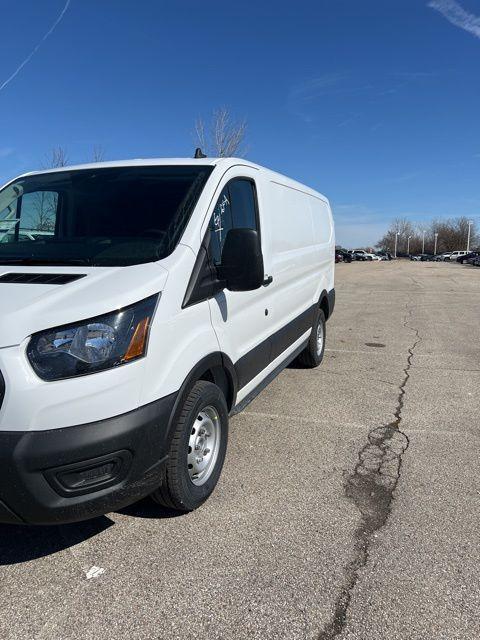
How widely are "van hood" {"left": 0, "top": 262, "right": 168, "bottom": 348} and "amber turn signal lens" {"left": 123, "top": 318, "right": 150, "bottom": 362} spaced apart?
0.43 feet

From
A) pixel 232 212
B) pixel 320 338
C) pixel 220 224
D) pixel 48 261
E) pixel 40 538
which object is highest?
pixel 232 212

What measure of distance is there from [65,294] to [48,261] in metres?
0.67

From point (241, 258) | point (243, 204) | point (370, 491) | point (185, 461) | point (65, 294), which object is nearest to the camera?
point (65, 294)

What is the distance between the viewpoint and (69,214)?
3.63 meters

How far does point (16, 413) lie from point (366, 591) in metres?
1.87

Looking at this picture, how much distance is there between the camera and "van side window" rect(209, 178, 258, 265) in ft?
10.9

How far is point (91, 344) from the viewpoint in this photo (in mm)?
2379

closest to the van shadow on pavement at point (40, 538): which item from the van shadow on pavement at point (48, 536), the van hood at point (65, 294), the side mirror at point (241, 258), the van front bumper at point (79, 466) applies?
the van shadow on pavement at point (48, 536)

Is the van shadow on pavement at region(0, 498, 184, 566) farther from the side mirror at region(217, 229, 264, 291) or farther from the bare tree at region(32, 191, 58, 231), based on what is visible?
the bare tree at region(32, 191, 58, 231)

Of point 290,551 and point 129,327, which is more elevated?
point 129,327

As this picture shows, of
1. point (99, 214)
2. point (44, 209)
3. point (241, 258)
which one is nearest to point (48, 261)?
point (99, 214)

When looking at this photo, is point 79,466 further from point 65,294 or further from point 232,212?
point 232,212

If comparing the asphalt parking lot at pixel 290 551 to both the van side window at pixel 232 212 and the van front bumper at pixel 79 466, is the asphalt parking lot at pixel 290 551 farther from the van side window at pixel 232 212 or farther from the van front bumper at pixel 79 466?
the van side window at pixel 232 212

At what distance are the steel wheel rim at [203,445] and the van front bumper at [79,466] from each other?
1.59 feet
